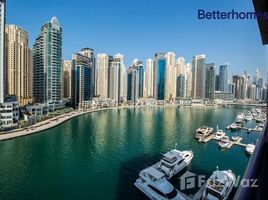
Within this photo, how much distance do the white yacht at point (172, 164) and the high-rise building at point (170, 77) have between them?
2991 cm

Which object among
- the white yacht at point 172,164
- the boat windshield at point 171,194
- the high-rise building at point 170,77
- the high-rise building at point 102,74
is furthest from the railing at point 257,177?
the high-rise building at point 170,77

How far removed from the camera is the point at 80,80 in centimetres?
2238

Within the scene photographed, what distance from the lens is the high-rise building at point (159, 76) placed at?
35.2 metres

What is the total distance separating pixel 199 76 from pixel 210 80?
75.7 inches

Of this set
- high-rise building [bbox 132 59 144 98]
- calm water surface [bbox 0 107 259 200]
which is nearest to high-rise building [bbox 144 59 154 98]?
high-rise building [bbox 132 59 144 98]

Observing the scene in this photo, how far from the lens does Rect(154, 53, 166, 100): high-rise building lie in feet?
115

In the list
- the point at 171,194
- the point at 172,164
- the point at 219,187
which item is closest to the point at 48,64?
the point at 172,164

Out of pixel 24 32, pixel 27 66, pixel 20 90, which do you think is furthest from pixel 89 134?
pixel 24 32

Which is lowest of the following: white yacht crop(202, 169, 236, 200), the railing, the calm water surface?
the calm water surface

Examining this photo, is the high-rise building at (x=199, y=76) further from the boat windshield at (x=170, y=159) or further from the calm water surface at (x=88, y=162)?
the boat windshield at (x=170, y=159)

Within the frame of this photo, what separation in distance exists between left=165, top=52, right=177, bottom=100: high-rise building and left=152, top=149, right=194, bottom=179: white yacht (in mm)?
29905

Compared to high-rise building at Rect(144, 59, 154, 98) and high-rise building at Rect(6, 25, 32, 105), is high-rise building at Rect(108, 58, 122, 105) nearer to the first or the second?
high-rise building at Rect(144, 59, 154, 98)

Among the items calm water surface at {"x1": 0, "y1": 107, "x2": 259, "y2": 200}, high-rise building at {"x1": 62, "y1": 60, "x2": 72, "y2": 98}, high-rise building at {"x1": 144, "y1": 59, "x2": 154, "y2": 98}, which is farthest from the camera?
high-rise building at {"x1": 144, "y1": 59, "x2": 154, "y2": 98}

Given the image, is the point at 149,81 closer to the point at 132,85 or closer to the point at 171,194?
the point at 132,85
